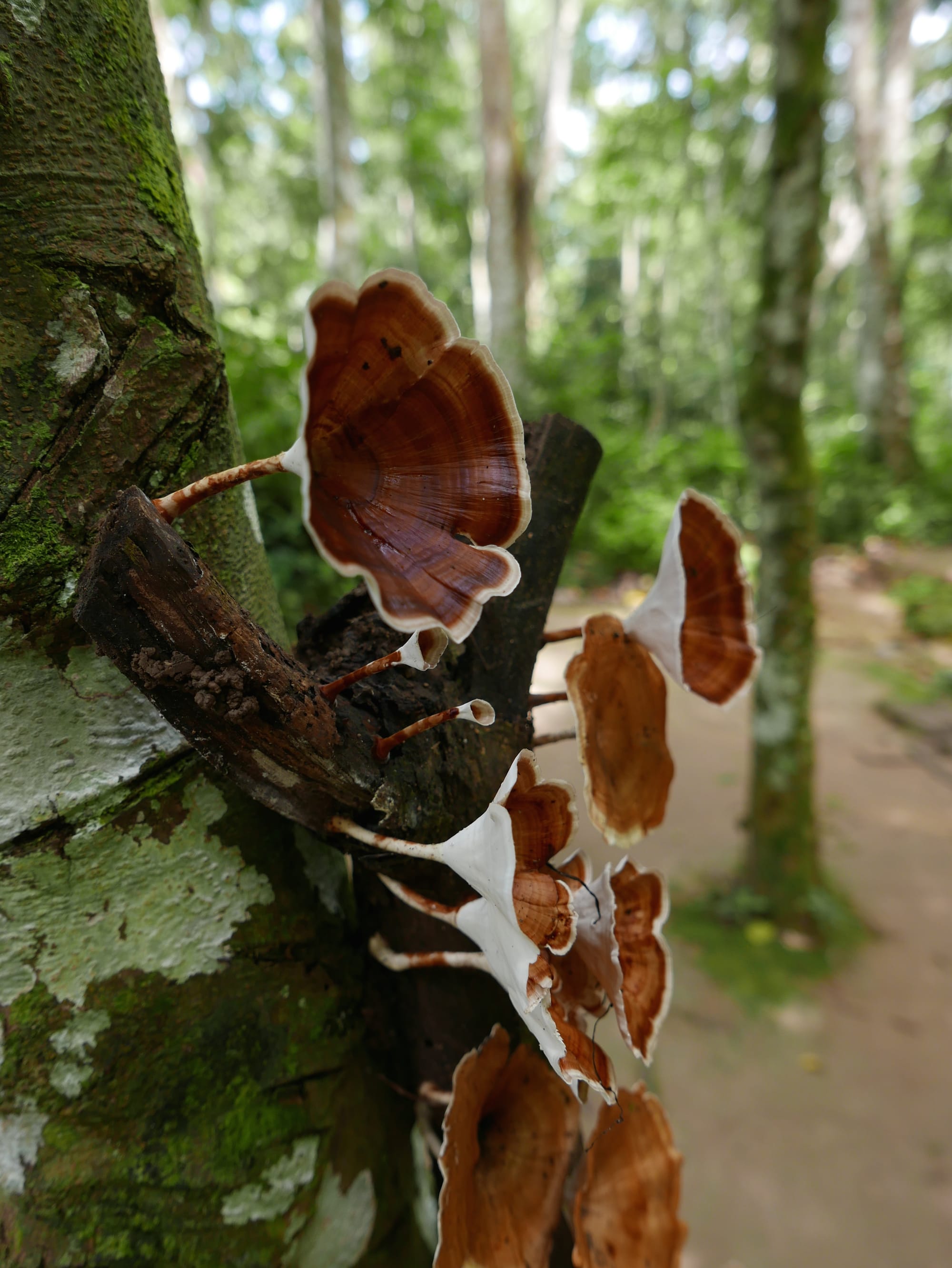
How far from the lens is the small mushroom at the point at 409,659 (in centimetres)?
73

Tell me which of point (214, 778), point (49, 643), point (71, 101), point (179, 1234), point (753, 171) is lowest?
point (179, 1234)

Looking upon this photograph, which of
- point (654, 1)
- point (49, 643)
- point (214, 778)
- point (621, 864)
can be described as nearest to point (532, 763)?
point (621, 864)

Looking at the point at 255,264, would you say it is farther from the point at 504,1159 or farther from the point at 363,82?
the point at 504,1159

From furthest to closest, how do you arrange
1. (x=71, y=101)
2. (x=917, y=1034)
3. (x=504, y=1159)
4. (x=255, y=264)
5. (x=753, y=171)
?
(x=255, y=264) < (x=753, y=171) < (x=917, y=1034) < (x=504, y=1159) < (x=71, y=101)

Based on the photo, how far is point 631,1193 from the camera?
1037mm

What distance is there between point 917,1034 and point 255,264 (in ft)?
70.0

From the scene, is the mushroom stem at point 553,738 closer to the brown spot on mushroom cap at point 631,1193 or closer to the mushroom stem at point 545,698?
the mushroom stem at point 545,698

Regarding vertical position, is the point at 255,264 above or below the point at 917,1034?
above

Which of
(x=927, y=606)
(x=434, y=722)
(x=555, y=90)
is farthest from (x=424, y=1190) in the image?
(x=555, y=90)

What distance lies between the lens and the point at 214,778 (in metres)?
0.81

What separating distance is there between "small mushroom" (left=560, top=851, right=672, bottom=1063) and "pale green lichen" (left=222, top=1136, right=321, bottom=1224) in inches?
15.9

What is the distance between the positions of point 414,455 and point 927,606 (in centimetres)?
971

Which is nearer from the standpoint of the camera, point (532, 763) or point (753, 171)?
point (532, 763)

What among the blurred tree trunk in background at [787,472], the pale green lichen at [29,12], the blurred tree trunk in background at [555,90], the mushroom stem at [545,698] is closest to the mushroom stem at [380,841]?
the mushroom stem at [545,698]
